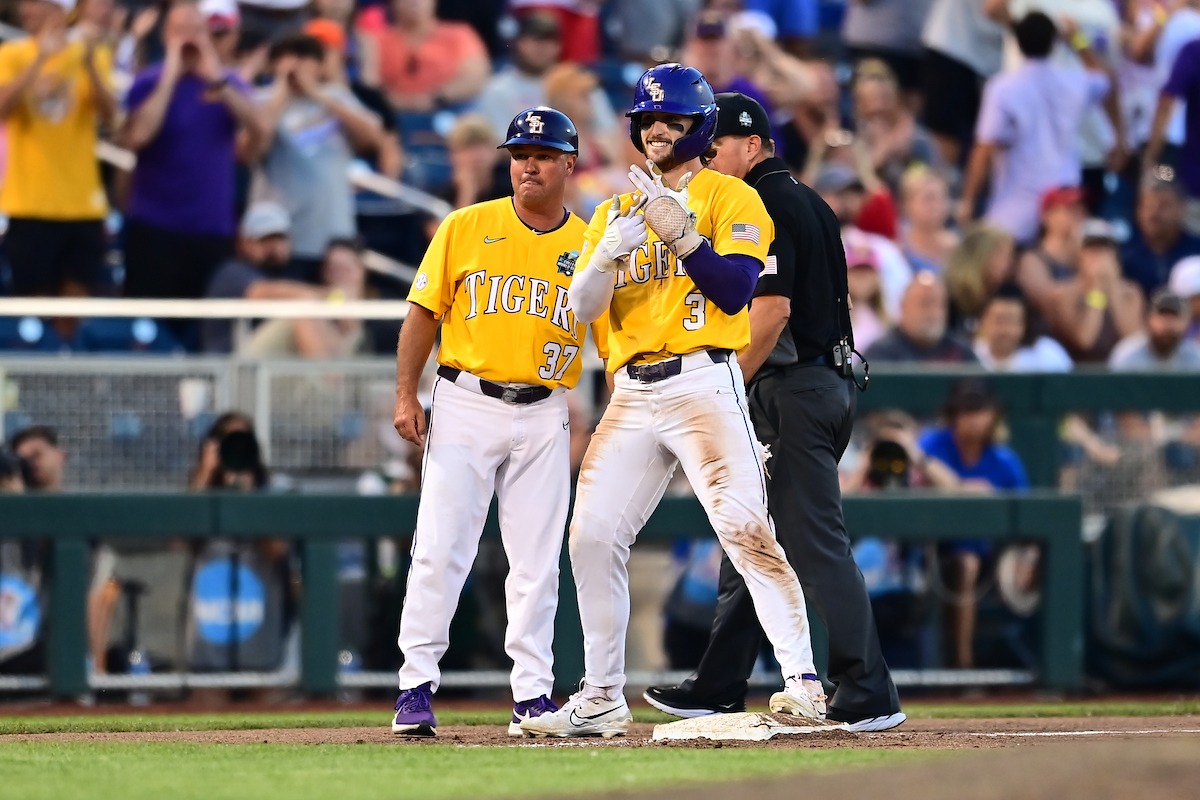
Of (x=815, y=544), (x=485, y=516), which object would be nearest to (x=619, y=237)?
(x=485, y=516)

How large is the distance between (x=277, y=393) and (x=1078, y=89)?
6153mm

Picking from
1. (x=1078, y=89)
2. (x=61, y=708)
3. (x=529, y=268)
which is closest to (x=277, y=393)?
(x=61, y=708)

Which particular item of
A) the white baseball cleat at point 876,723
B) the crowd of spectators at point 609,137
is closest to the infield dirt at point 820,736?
the white baseball cleat at point 876,723

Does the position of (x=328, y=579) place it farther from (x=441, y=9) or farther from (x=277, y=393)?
(x=441, y=9)

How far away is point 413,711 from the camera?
5.56 m

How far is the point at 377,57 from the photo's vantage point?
11281 mm

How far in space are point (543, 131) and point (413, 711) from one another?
1855mm

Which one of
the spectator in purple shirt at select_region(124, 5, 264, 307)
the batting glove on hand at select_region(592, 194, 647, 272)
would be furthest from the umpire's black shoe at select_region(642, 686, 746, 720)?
the spectator in purple shirt at select_region(124, 5, 264, 307)

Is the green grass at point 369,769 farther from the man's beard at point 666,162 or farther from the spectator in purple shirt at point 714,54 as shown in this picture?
the spectator in purple shirt at point 714,54

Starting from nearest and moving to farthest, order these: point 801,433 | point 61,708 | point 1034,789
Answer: point 1034,789
point 801,433
point 61,708

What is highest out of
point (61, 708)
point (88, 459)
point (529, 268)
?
point (529, 268)

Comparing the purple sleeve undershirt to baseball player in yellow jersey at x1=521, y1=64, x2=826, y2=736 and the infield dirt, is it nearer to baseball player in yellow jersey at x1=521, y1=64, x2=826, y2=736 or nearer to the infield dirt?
baseball player in yellow jersey at x1=521, y1=64, x2=826, y2=736

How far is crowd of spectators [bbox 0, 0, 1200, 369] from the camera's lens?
956 cm

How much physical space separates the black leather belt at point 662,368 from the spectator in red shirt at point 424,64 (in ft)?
20.2
